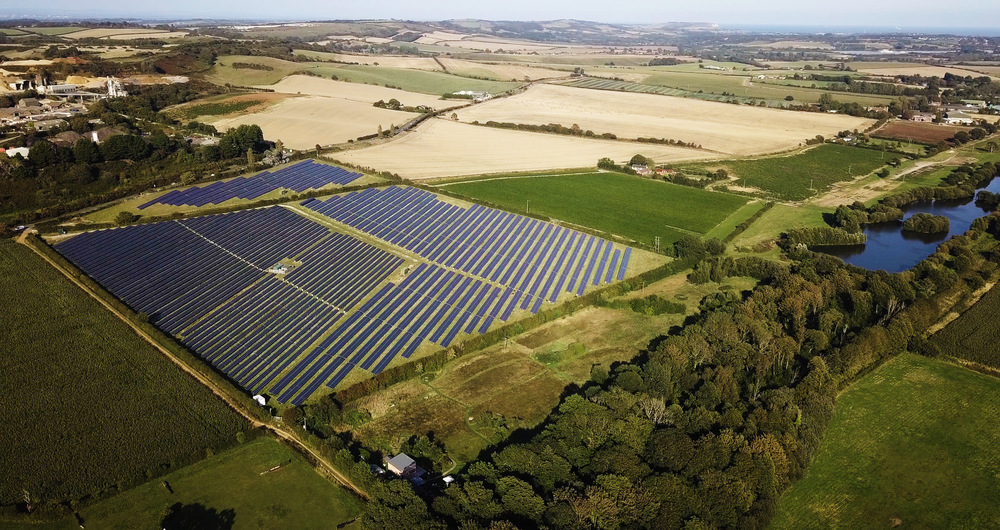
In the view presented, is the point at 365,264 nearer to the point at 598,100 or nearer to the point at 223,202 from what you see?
the point at 223,202

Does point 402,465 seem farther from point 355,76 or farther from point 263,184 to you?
point 355,76

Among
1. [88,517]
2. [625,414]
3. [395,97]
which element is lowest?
[88,517]

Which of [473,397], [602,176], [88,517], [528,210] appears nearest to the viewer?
[88,517]

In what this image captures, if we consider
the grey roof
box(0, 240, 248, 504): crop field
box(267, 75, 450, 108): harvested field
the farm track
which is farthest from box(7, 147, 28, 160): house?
the grey roof

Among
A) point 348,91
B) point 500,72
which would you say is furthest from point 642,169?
point 500,72

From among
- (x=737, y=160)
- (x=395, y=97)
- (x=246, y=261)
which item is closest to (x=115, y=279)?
(x=246, y=261)

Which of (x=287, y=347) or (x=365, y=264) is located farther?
(x=365, y=264)

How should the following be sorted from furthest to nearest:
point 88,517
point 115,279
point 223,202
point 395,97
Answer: point 395,97, point 223,202, point 115,279, point 88,517

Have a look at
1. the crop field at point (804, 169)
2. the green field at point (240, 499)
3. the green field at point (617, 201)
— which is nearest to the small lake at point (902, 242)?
the crop field at point (804, 169)

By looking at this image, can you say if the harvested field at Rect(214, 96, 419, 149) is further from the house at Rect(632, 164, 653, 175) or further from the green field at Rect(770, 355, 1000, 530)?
the green field at Rect(770, 355, 1000, 530)
